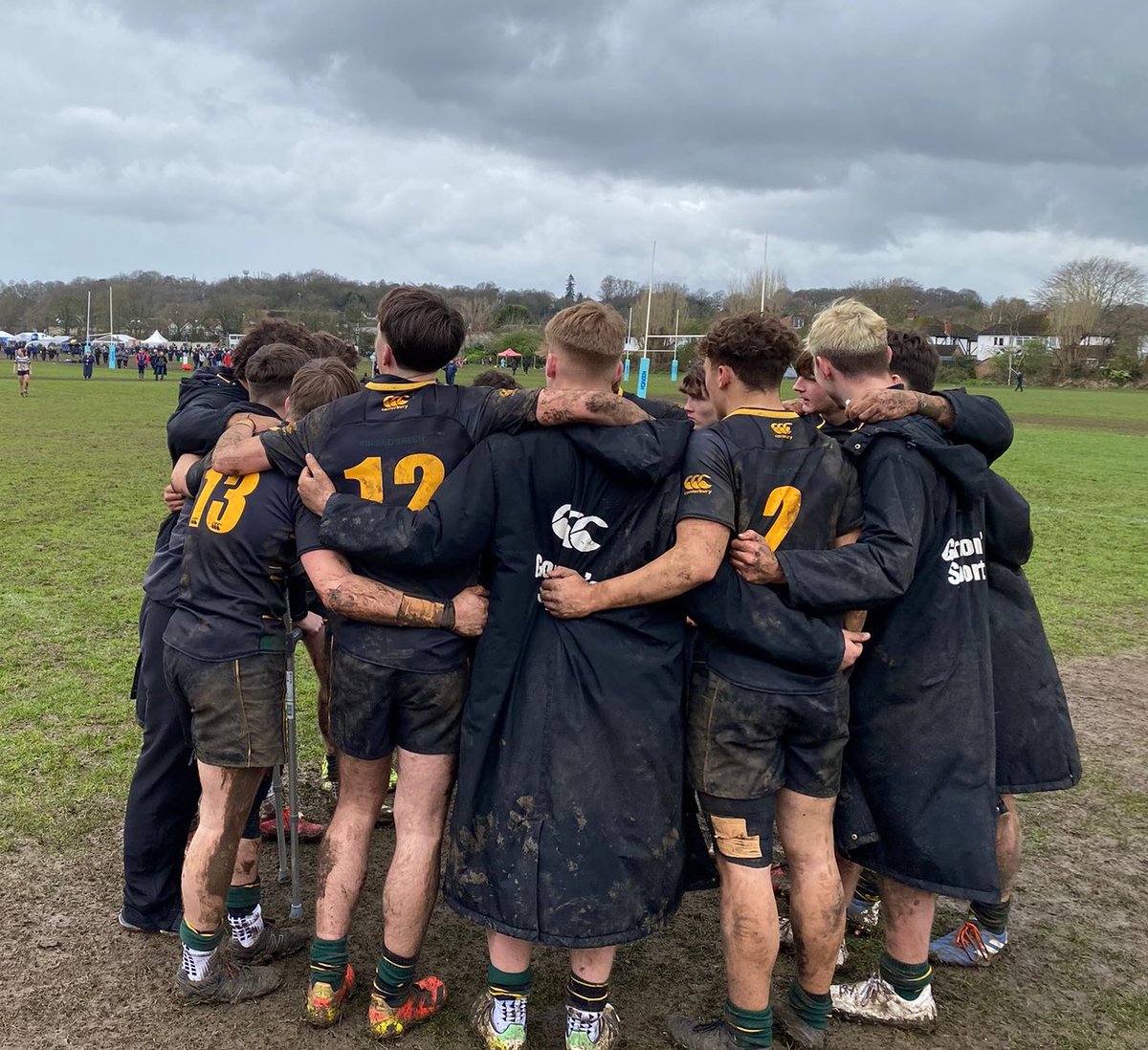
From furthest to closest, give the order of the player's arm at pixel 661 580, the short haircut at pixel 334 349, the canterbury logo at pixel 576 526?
1. the short haircut at pixel 334 349
2. the canterbury logo at pixel 576 526
3. the player's arm at pixel 661 580

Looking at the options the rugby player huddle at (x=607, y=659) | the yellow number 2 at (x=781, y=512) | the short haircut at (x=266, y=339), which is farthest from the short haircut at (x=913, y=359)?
the short haircut at (x=266, y=339)

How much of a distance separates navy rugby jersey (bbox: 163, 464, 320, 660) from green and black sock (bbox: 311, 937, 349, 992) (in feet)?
3.62

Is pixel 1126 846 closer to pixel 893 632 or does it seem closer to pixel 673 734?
pixel 893 632

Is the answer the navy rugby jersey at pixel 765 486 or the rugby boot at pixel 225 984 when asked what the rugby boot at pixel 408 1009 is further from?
the navy rugby jersey at pixel 765 486

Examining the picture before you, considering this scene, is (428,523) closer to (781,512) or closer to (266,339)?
(781,512)

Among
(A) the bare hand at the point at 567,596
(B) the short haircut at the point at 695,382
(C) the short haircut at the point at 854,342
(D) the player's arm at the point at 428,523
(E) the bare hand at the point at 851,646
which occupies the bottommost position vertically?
(E) the bare hand at the point at 851,646

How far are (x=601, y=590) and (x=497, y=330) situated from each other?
96.2 m

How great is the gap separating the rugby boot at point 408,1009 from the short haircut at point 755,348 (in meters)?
2.54

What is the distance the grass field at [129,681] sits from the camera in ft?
12.7

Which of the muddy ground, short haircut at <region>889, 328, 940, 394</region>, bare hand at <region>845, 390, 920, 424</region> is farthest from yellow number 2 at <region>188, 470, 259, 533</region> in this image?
short haircut at <region>889, 328, 940, 394</region>

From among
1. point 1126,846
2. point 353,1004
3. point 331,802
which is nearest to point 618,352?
point 353,1004

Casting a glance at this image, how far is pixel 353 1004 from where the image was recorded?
351cm

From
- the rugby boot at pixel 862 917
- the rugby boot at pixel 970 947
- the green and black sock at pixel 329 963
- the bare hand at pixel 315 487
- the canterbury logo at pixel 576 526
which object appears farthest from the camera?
the rugby boot at pixel 862 917

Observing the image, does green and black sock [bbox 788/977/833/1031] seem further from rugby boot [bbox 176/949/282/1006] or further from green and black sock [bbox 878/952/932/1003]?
rugby boot [bbox 176/949/282/1006]
